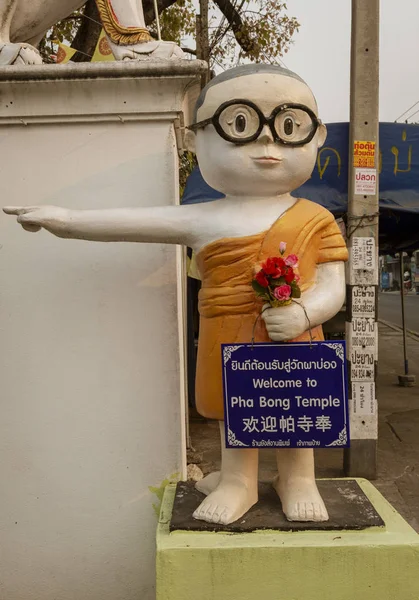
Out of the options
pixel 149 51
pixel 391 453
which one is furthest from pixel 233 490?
pixel 391 453

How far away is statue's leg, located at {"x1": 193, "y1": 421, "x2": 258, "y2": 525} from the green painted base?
122 mm

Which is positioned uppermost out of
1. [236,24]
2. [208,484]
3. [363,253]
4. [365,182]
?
[236,24]

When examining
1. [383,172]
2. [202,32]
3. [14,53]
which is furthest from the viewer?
[202,32]

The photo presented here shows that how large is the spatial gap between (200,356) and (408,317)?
17.6 metres

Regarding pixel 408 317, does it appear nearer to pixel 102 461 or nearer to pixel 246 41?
pixel 246 41

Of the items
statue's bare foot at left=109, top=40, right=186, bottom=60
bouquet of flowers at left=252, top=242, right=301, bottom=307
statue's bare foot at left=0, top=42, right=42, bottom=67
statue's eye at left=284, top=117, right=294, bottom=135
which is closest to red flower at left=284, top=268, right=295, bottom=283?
bouquet of flowers at left=252, top=242, right=301, bottom=307

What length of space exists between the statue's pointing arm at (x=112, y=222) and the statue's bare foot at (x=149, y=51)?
76cm

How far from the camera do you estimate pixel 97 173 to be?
8.00 feet

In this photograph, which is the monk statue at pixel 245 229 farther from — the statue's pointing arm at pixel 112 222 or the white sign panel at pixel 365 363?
the white sign panel at pixel 365 363

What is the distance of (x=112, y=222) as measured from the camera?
6.97 ft

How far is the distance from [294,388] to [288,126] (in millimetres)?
901

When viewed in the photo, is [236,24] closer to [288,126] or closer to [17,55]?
[17,55]

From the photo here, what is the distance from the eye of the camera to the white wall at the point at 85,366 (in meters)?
2.40

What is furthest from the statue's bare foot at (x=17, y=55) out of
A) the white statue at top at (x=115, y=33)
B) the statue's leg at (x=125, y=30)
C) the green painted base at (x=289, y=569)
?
the green painted base at (x=289, y=569)
